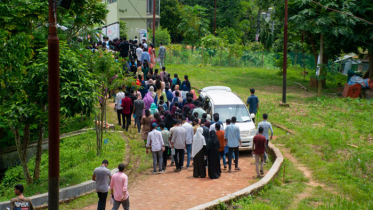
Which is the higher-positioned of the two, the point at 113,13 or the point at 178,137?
the point at 113,13

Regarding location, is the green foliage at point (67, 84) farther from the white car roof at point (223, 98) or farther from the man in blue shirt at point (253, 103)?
the man in blue shirt at point (253, 103)

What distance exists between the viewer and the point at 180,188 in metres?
11.3

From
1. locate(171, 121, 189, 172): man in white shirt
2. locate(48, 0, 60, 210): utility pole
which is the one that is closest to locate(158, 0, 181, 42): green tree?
locate(171, 121, 189, 172): man in white shirt

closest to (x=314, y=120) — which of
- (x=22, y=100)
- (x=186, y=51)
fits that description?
(x=22, y=100)

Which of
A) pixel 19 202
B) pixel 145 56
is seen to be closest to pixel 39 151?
pixel 19 202

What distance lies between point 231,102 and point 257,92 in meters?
11.9

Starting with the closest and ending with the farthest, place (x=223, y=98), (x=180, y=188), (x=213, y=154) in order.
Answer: (x=180, y=188)
(x=213, y=154)
(x=223, y=98)

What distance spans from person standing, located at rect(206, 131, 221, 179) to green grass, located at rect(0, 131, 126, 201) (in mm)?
2933

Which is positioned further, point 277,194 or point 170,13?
point 170,13

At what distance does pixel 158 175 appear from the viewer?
12.6 m

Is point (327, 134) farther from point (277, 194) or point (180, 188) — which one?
point (180, 188)

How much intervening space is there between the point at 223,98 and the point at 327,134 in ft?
13.4

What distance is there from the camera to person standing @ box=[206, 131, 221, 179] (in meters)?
11.8

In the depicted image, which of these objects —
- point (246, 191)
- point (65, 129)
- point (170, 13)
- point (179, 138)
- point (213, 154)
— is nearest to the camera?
point (246, 191)
